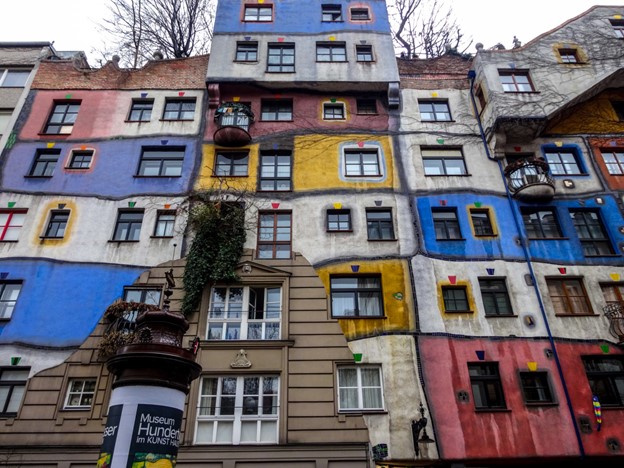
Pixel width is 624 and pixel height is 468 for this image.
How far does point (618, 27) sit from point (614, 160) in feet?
25.4

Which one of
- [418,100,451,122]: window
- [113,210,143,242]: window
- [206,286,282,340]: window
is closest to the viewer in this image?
[206,286,282,340]: window

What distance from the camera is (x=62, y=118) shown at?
20984 millimetres

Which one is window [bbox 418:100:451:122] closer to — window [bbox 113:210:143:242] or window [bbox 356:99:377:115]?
window [bbox 356:99:377:115]

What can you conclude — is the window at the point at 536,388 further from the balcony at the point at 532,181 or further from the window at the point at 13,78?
the window at the point at 13,78

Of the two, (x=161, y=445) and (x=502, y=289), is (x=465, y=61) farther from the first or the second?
(x=161, y=445)

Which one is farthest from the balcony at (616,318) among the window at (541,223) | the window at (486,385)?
the window at (486,385)

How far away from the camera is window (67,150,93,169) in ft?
63.8

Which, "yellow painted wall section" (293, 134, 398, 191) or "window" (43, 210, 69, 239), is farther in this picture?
"yellow painted wall section" (293, 134, 398, 191)

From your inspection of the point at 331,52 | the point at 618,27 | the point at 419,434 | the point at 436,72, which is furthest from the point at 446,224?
the point at 618,27

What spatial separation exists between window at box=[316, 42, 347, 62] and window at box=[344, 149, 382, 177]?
5.25 meters

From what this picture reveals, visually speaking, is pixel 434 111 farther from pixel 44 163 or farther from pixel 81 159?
pixel 44 163

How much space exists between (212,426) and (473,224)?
1166cm

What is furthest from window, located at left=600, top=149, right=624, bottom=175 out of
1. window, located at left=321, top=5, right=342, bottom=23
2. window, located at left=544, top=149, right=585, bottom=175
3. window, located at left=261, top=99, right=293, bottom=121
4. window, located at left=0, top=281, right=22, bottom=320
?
window, located at left=0, top=281, right=22, bottom=320

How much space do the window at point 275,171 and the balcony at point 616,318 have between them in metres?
12.2
